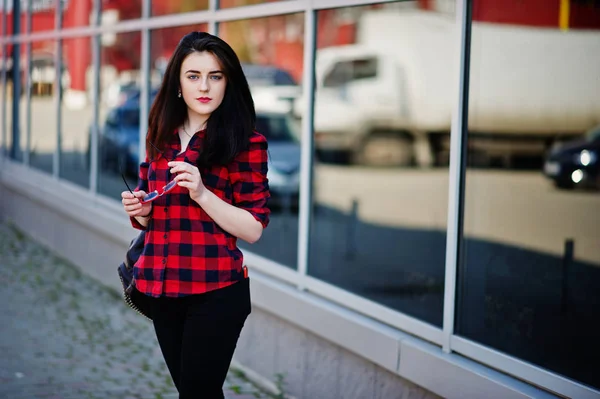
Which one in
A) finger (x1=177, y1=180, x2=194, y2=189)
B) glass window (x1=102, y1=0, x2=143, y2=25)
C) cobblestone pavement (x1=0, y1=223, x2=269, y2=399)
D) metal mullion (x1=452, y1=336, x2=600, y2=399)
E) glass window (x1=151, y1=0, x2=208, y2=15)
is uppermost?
glass window (x1=102, y1=0, x2=143, y2=25)

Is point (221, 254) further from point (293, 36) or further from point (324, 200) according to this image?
point (324, 200)

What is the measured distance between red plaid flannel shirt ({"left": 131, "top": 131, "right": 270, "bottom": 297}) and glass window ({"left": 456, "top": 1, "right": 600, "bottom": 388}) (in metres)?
1.58

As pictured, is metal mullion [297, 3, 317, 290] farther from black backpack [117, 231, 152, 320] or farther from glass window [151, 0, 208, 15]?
black backpack [117, 231, 152, 320]

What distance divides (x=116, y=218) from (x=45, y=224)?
2577 mm

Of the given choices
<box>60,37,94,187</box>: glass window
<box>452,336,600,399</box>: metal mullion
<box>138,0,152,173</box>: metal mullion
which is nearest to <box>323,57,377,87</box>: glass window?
<box>60,37,94,187</box>: glass window

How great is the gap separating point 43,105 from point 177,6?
4.65 metres

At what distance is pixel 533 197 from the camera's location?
14.7 meters

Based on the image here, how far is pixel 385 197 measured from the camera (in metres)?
16.4

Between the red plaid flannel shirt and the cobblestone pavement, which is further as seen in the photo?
the cobblestone pavement

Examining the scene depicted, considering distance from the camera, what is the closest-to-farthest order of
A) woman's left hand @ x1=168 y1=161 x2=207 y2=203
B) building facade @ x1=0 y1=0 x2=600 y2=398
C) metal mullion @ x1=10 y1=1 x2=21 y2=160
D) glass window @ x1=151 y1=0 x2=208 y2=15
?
woman's left hand @ x1=168 y1=161 x2=207 y2=203, building facade @ x1=0 y1=0 x2=600 y2=398, glass window @ x1=151 y1=0 x2=208 y2=15, metal mullion @ x1=10 y1=1 x2=21 y2=160

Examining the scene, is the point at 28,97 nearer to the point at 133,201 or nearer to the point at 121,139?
the point at 121,139

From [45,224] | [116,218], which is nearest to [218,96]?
[116,218]

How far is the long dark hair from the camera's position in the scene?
3213 mm

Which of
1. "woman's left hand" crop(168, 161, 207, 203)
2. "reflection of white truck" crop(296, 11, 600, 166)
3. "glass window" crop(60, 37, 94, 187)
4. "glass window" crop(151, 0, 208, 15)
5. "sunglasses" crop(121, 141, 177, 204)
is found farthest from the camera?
"reflection of white truck" crop(296, 11, 600, 166)
